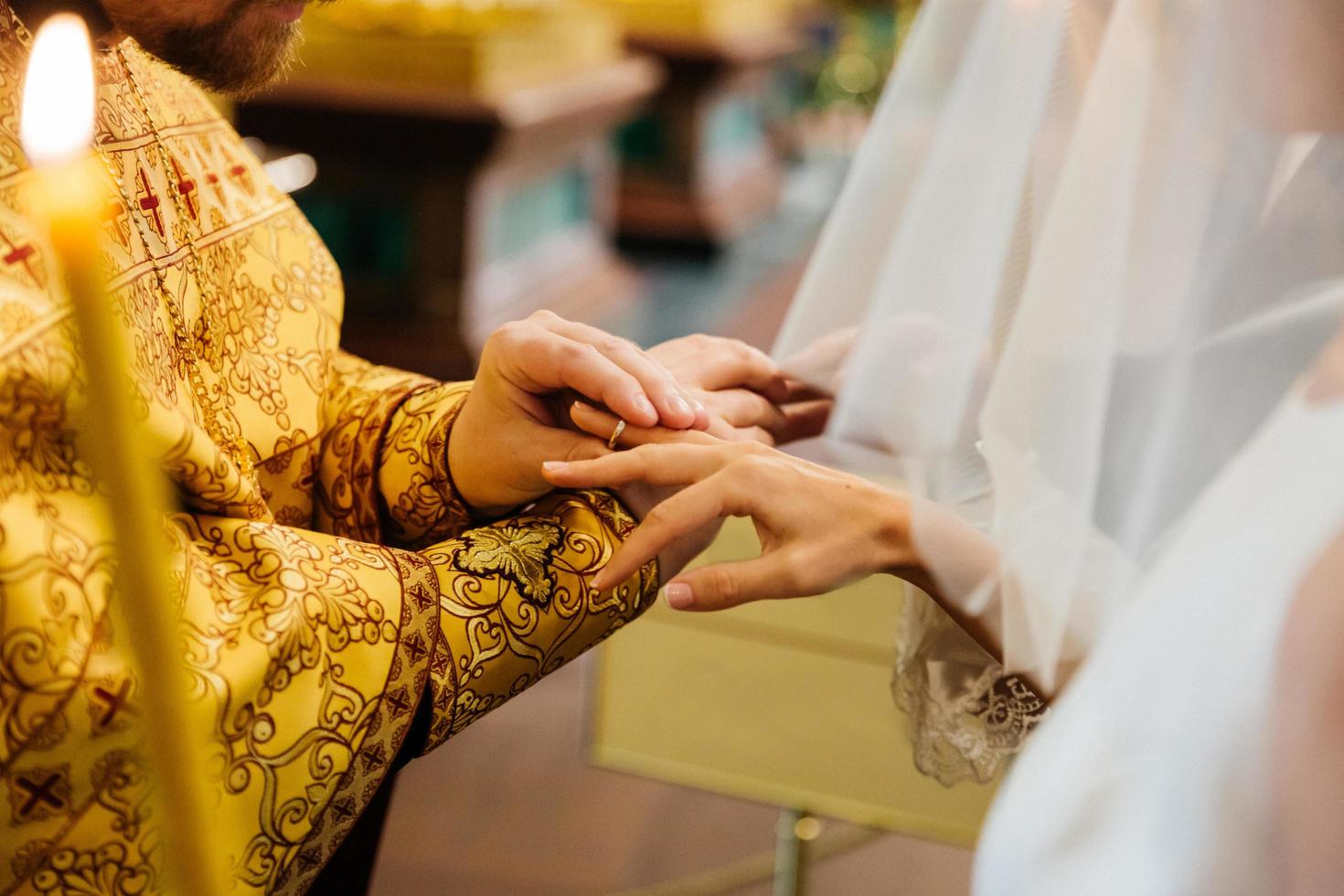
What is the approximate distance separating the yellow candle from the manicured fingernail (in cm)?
54

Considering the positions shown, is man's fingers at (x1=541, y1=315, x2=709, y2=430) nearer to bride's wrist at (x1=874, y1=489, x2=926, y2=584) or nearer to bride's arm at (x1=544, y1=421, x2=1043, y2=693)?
bride's arm at (x1=544, y1=421, x2=1043, y2=693)

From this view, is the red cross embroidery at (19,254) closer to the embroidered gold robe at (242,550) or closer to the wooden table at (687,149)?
the embroidered gold robe at (242,550)

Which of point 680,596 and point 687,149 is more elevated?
point 680,596

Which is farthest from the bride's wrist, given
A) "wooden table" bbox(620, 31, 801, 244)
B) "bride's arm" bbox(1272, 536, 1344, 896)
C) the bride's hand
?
"wooden table" bbox(620, 31, 801, 244)

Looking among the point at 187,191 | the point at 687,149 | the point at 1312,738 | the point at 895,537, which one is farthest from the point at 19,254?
the point at 687,149

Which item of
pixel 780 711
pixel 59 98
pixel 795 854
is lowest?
pixel 795 854

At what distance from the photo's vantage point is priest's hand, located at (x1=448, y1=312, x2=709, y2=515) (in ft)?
3.11

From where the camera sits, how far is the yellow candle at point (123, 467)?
12.1 inches

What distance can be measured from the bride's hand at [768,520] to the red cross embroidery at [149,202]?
362 millimetres

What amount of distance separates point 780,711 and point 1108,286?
33.2 inches

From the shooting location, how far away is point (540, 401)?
1.00m

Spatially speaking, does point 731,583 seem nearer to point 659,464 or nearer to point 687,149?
point 659,464

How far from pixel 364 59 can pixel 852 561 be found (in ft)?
10.8

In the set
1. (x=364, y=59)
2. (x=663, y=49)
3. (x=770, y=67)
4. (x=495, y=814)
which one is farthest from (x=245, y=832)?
(x=770, y=67)
